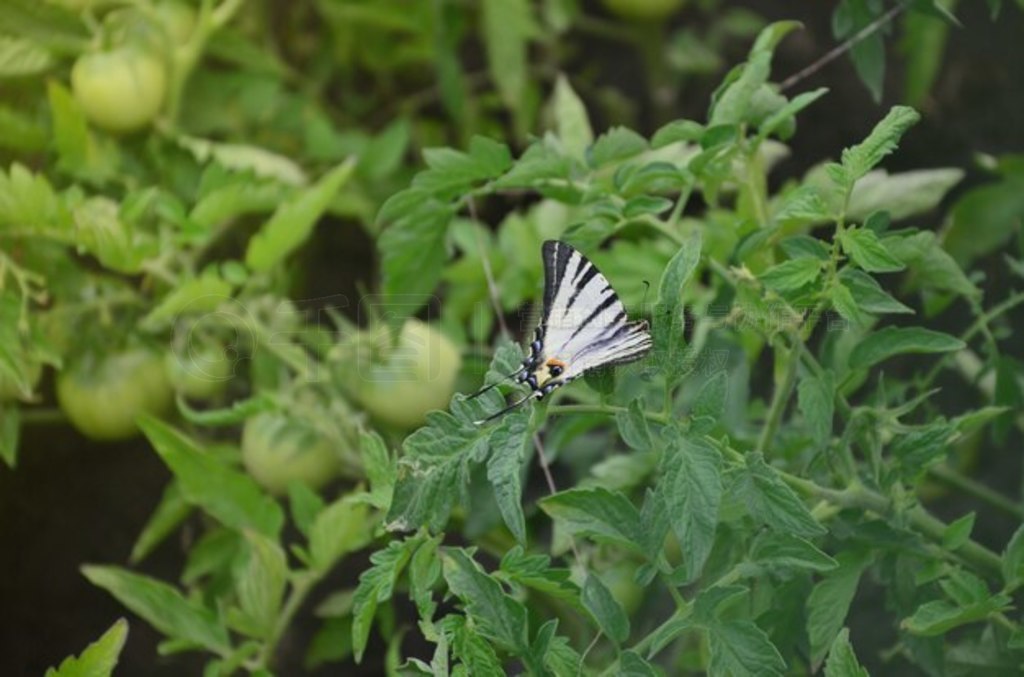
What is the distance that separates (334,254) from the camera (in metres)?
1.41

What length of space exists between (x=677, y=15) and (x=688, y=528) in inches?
45.5

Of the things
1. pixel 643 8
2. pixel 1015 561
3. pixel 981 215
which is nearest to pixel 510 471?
pixel 1015 561

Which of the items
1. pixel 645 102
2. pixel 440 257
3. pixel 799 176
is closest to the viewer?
pixel 440 257

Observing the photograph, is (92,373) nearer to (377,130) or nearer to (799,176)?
(377,130)

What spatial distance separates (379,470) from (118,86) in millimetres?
568

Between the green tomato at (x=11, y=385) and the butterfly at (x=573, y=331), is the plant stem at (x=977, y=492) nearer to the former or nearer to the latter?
the butterfly at (x=573, y=331)

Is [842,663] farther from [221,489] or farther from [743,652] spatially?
[221,489]

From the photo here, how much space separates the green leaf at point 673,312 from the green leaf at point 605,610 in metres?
0.11

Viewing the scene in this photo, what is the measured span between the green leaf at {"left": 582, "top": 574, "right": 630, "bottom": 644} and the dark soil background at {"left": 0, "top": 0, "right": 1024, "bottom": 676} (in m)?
0.36

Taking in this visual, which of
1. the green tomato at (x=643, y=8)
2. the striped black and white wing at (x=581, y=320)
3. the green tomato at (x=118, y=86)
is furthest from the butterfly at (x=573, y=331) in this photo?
the green tomato at (x=643, y=8)

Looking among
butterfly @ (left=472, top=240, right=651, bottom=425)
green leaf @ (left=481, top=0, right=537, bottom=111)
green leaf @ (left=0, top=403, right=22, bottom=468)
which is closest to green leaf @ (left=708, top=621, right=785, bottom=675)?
butterfly @ (left=472, top=240, right=651, bottom=425)

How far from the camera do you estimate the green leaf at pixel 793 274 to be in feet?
2.16

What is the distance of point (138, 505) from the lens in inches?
49.3

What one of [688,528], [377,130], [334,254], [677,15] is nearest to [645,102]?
[677,15]
